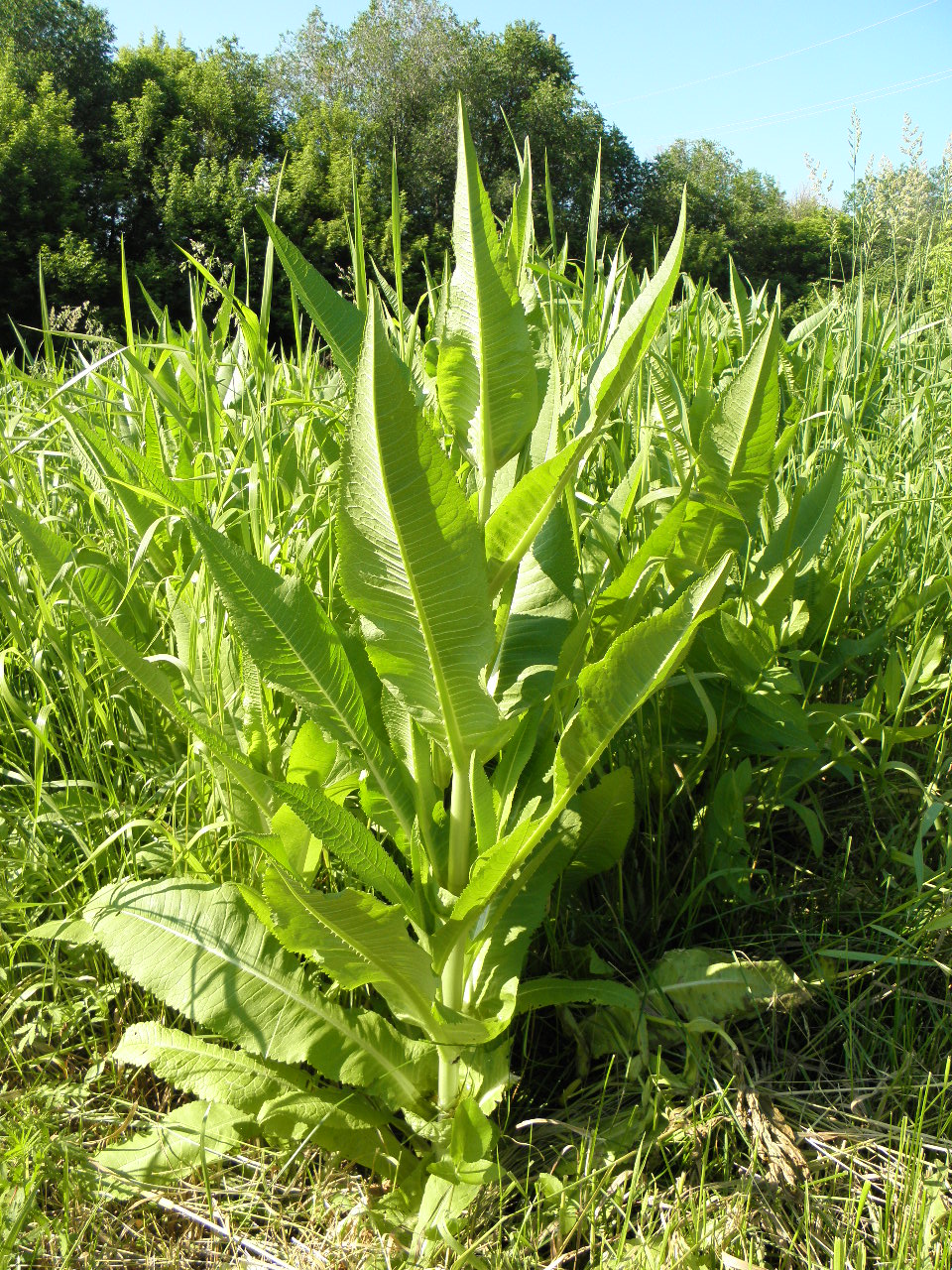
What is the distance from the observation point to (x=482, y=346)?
75 cm

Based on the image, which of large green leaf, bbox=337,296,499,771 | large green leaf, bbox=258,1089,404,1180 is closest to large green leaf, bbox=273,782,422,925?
large green leaf, bbox=337,296,499,771

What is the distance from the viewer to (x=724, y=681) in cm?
125

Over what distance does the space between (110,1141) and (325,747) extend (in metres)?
0.50

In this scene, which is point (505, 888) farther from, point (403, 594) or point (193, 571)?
point (193, 571)

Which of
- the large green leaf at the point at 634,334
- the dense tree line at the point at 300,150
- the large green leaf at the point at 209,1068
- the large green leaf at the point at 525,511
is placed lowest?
the large green leaf at the point at 209,1068

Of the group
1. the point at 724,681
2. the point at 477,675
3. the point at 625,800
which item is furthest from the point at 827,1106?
the point at 477,675

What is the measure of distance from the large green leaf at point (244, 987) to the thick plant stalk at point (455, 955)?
0.13ft

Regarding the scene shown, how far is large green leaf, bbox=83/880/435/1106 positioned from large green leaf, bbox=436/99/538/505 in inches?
22.1

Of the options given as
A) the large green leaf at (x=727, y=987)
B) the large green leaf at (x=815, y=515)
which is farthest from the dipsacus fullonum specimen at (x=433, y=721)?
the large green leaf at (x=815, y=515)

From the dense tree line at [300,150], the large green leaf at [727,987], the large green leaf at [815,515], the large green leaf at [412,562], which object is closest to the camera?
the large green leaf at [412,562]

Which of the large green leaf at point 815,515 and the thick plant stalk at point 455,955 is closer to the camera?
the thick plant stalk at point 455,955

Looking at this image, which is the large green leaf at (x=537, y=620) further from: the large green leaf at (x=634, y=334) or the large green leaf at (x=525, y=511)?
the large green leaf at (x=634, y=334)

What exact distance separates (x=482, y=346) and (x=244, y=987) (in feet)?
2.27

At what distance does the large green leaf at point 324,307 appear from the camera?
876 millimetres
